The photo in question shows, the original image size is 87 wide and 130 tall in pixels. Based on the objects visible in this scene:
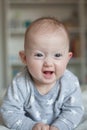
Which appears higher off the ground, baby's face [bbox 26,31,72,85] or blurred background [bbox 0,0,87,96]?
baby's face [bbox 26,31,72,85]

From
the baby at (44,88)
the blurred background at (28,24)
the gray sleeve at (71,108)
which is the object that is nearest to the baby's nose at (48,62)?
the baby at (44,88)

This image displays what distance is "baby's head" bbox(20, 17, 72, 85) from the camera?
96 cm

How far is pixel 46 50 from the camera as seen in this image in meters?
0.95

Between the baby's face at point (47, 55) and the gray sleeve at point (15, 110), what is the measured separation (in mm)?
72

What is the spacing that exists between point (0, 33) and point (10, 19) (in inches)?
8.4

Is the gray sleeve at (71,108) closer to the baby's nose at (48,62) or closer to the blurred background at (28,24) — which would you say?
the baby's nose at (48,62)

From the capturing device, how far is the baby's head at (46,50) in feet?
3.13

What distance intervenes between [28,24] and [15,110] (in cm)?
308

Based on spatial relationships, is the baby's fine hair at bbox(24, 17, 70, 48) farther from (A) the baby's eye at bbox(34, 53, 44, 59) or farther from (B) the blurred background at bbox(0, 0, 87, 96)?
(B) the blurred background at bbox(0, 0, 87, 96)

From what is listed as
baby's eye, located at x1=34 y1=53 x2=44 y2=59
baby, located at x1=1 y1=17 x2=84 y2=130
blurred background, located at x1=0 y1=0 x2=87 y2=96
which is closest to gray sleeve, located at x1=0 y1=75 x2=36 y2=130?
baby, located at x1=1 y1=17 x2=84 y2=130

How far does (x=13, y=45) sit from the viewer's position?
4.17 m

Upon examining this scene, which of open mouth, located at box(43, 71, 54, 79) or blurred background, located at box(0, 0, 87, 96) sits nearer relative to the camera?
open mouth, located at box(43, 71, 54, 79)

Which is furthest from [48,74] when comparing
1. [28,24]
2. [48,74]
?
[28,24]

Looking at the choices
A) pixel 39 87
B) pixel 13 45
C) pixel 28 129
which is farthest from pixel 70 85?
pixel 13 45
